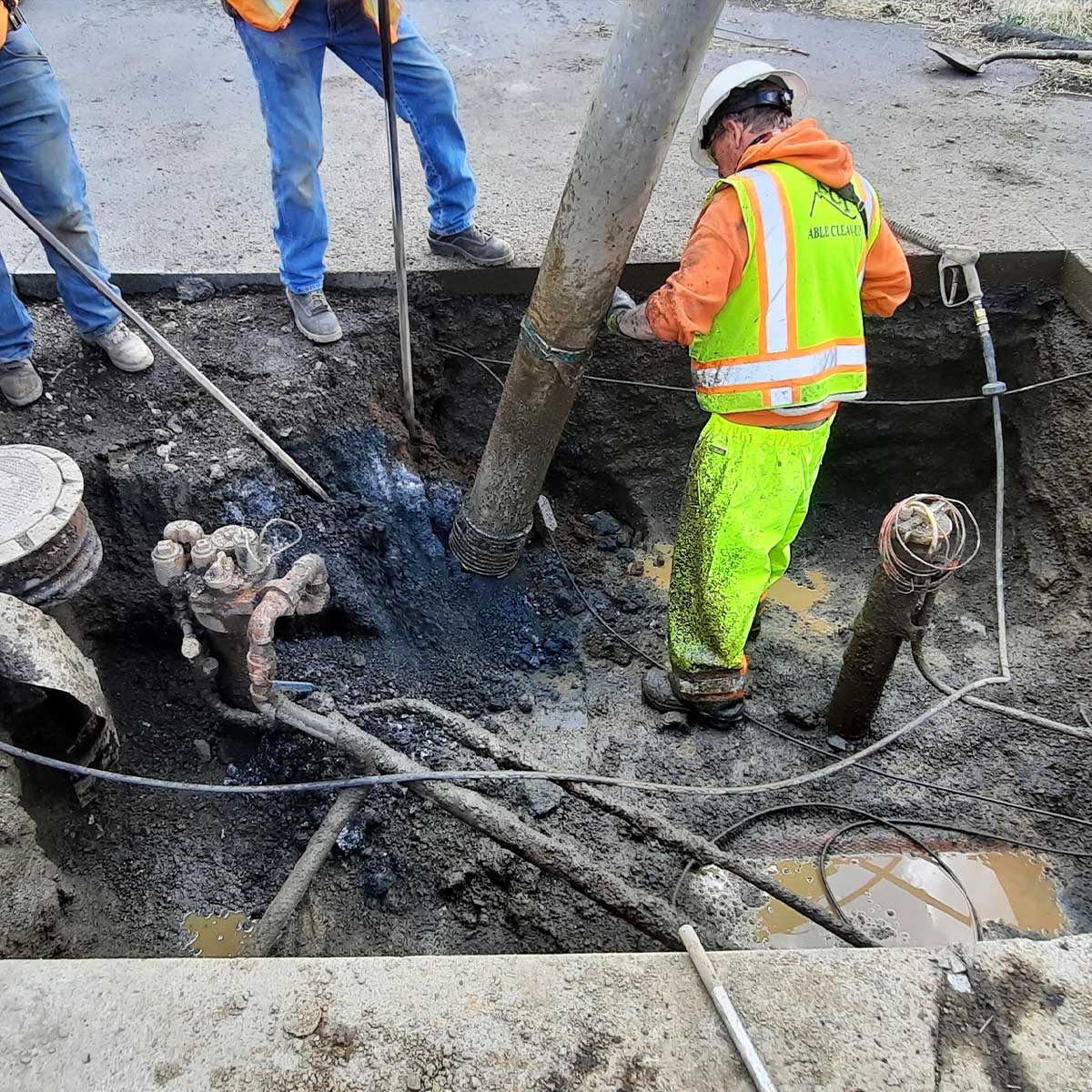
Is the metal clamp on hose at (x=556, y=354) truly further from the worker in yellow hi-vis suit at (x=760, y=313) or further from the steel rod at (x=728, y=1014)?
the steel rod at (x=728, y=1014)

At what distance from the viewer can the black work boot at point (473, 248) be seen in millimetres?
3846

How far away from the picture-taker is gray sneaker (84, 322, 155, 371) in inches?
131

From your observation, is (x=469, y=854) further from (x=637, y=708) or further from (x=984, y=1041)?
(x=984, y=1041)

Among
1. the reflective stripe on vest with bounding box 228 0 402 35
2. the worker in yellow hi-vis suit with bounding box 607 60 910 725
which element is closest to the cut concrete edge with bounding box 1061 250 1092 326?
the worker in yellow hi-vis suit with bounding box 607 60 910 725

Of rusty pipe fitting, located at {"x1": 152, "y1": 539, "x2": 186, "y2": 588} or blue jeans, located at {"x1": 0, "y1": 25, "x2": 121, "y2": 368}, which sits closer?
rusty pipe fitting, located at {"x1": 152, "y1": 539, "x2": 186, "y2": 588}

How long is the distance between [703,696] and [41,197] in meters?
3.29

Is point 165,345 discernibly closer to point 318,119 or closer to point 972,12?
point 318,119

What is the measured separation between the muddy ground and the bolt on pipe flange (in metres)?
0.10

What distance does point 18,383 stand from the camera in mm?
3182

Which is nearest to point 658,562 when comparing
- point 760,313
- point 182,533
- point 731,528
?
point 731,528

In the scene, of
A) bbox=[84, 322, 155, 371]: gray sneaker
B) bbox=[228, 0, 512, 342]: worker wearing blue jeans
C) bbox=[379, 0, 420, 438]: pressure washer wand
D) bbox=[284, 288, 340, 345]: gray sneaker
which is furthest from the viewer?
bbox=[284, 288, 340, 345]: gray sneaker

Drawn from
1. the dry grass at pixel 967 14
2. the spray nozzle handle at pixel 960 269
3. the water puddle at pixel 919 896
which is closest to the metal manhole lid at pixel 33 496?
the water puddle at pixel 919 896

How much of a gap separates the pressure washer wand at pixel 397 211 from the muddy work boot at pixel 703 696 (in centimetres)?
165

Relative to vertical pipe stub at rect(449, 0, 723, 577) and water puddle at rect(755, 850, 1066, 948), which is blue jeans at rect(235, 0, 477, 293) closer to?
vertical pipe stub at rect(449, 0, 723, 577)
